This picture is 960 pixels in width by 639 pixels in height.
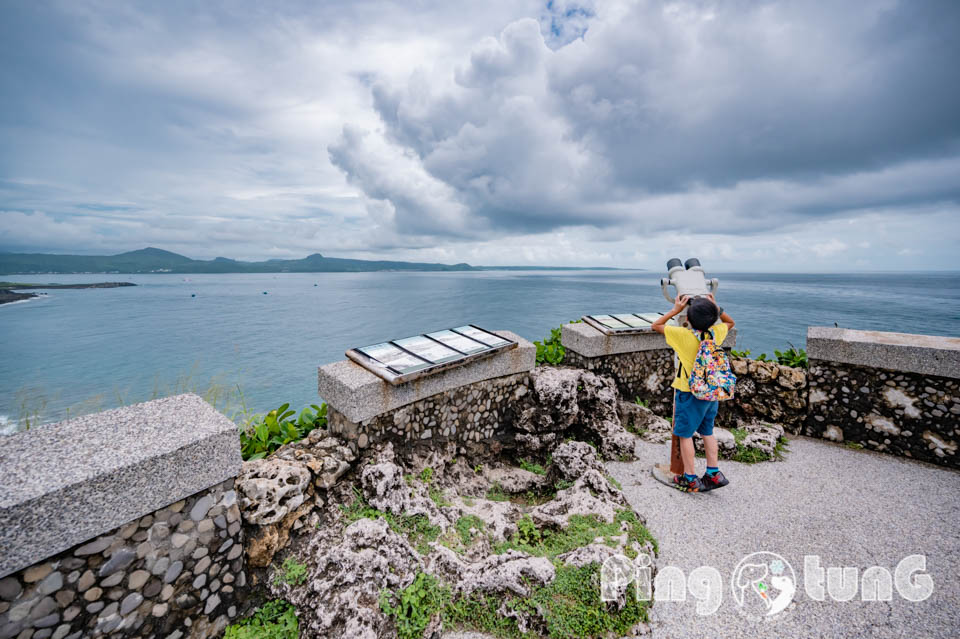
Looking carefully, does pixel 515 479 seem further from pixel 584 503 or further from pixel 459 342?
pixel 459 342

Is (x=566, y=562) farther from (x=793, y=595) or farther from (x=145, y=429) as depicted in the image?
(x=145, y=429)

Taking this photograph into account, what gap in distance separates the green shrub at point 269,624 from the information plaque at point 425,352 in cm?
174

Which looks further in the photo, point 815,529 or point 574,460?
point 574,460

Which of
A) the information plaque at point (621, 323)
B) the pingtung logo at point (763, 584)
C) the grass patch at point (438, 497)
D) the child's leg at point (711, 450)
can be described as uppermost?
the information plaque at point (621, 323)

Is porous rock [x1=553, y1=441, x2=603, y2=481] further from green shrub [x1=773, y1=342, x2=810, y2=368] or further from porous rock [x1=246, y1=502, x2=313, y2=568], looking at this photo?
green shrub [x1=773, y1=342, x2=810, y2=368]

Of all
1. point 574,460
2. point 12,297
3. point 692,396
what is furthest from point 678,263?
point 12,297

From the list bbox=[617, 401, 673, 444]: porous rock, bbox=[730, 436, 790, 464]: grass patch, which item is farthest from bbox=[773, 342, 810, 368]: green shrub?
bbox=[617, 401, 673, 444]: porous rock

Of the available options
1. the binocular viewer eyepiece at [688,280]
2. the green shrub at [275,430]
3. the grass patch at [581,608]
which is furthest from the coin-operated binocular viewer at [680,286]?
the green shrub at [275,430]

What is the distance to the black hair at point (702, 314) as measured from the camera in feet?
12.3

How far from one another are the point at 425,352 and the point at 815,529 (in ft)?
13.0

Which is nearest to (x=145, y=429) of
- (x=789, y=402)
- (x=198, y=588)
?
(x=198, y=588)

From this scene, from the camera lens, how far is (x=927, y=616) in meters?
2.62

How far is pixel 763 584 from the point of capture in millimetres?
2939

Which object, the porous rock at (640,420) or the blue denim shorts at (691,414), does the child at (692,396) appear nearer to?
the blue denim shorts at (691,414)
